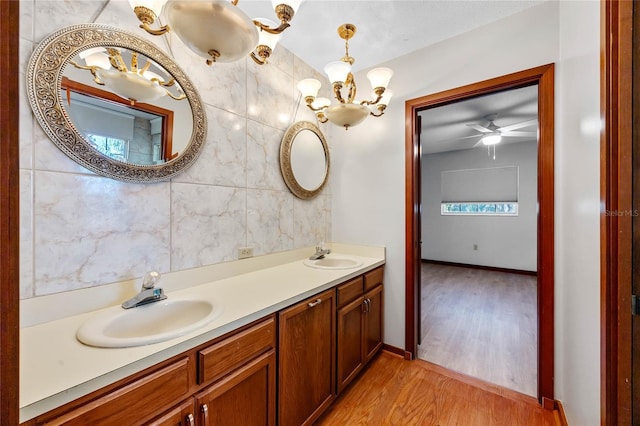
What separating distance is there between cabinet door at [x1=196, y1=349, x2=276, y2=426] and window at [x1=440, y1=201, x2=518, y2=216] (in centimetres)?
552

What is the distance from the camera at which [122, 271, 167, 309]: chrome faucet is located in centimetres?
111

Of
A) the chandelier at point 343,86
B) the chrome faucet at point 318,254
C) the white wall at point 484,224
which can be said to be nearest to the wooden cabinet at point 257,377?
the chrome faucet at point 318,254

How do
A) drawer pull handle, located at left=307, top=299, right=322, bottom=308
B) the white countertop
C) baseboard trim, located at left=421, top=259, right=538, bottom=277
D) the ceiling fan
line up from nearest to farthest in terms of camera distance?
1. the white countertop
2. drawer pull handle, located at left=307, top=299, right=322, bottom=308
3. the ceiling fan
4. baseboard trim, located at left=421, top=259, right=538, bottom=277

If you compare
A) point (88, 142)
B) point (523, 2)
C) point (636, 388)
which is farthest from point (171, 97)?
point (523, 2)

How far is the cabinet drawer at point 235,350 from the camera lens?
2.97 feet

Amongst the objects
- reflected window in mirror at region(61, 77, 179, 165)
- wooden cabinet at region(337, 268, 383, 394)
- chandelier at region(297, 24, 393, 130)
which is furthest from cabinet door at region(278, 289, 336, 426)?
chandelier at region(297, 24, 393, 130)

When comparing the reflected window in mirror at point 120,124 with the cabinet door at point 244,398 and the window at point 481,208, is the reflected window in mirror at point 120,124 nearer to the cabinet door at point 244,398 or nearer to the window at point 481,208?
the cabinet door at point 244,398

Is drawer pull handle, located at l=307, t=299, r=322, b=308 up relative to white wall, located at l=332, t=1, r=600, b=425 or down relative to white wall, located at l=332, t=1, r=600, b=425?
down

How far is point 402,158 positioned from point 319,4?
126 centimetres

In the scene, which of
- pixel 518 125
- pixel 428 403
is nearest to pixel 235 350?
pixel 428 403

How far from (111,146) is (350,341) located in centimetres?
179

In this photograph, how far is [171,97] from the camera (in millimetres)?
1349

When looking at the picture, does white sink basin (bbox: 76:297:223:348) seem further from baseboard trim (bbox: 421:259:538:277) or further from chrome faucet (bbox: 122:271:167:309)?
baseboard trim (bbox: 421:259:538:277)

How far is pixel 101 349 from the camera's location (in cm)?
78
